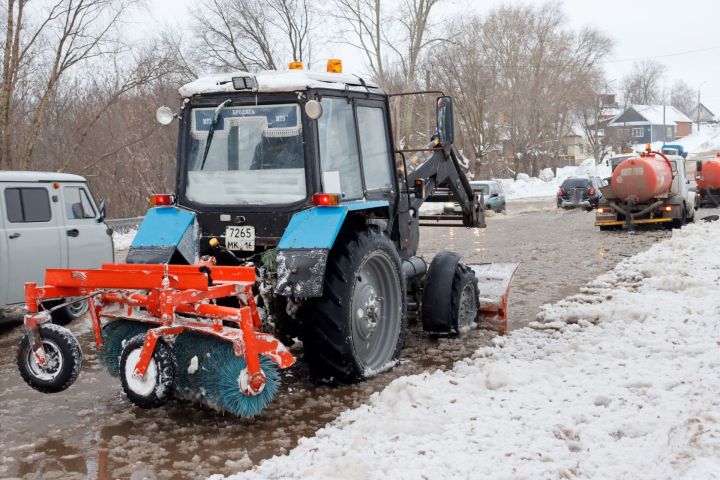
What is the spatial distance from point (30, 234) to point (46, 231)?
26cm

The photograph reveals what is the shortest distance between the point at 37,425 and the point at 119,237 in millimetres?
14752

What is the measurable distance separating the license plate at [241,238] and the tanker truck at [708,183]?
24194mm

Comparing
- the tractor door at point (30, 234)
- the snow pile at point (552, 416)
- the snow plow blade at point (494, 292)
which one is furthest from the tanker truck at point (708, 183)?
the tractor door at point (30, 234)

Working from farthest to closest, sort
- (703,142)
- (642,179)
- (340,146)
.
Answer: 1. (703,142)
2. (642,179)
3. (340,146)

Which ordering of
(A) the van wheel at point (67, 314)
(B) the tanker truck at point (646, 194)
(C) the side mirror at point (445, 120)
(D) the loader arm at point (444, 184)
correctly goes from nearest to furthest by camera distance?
1. (C) the side mirror at point (445, 120)
2. (D) the loader arm at point (444, 184)
3. (A) the van wheel at point (67, 314)
4. (B) the tanker truck at point (646, 194)

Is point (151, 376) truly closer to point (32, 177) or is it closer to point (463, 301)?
point (463, 301)

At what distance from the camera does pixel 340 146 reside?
6.21m

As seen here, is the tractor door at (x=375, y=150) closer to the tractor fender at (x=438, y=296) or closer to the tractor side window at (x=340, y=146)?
the tractor side window at (x=340, y=146)

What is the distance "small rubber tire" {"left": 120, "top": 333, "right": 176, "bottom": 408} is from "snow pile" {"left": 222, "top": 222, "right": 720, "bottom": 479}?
88 centimetres

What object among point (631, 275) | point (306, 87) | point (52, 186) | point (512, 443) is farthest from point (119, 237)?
point (512, 443)

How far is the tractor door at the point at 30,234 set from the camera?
8.56 meters

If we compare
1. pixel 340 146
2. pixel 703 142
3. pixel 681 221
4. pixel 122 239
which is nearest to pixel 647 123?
pixel 703 142

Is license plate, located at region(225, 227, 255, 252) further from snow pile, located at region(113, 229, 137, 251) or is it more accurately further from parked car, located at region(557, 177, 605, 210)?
parked car, located at region(557, 177, 605, 210)

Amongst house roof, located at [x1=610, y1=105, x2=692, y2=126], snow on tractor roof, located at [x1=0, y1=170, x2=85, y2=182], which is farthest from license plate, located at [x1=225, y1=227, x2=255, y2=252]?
house roof, located at [x1=610, y1=105, x2=692, y2=126]
